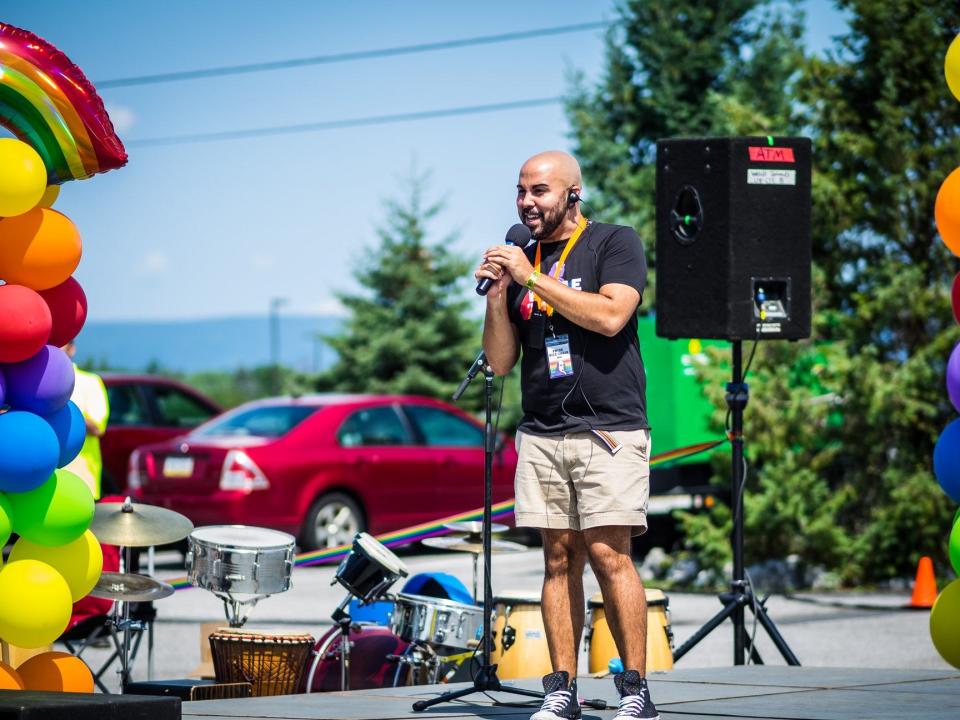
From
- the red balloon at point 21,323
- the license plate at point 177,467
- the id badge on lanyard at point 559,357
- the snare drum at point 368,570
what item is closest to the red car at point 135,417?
the license plate at point 177,467

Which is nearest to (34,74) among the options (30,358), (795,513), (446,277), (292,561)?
(30,358)

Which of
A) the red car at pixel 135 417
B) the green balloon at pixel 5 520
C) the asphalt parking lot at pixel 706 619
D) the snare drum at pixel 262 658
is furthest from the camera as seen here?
the red car at pixel 135 417

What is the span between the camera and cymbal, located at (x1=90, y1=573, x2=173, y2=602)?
22.3 feet

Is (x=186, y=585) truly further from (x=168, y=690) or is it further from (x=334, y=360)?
(x=334, y=360)

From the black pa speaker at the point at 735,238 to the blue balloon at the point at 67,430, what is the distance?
3389 millimetres

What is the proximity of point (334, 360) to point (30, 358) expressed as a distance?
2056cm

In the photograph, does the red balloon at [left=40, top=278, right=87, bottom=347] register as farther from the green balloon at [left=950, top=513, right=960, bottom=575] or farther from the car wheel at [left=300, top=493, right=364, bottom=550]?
the car wheel at [left=300, top=493, right=364, bottom=550]

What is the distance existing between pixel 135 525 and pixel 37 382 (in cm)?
124

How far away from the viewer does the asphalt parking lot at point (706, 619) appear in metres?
9.20

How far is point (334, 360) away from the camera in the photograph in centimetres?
2638

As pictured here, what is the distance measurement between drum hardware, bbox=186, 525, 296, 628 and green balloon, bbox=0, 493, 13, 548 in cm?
137

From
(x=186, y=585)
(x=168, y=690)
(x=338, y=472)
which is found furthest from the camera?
(x=338, y=472)

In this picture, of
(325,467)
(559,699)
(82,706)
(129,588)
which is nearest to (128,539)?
(129,588)

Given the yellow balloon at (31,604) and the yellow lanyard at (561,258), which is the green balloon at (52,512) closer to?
the yellow balloon at (31,604)
